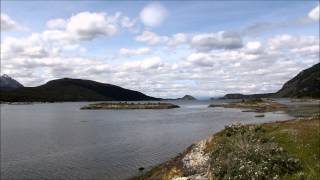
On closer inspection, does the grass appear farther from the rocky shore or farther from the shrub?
the shrub

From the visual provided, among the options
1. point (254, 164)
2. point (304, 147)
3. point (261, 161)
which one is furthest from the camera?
point (304, 147)

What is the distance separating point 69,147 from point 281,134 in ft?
119

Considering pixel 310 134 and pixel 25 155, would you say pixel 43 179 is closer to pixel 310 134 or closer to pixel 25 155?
pixel 25 155

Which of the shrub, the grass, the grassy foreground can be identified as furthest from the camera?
the grassy foreground

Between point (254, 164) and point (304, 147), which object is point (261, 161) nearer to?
point (254, 164)

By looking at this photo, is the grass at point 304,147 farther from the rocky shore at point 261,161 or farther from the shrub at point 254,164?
the shrub at point 254,164

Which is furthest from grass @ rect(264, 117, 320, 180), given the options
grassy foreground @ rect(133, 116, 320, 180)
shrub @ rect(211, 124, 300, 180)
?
shrub @ rect(211, 124, 300, 180)

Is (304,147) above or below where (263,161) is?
above

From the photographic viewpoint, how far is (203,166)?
34719mm

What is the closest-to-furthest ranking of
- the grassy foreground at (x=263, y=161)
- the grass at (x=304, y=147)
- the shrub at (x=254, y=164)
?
the grass at (x=304, y=147), the shrub at (x=254, y=164), the grassy foreground at (x=263, y=161)

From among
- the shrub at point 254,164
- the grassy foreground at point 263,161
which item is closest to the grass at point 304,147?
the grassy foreground at point 263,161

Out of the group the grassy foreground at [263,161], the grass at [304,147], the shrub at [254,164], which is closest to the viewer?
the grass at [304,147]

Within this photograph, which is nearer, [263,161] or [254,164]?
[254,164]

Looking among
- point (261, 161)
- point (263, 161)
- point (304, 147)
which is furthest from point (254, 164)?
point (304, 147)
